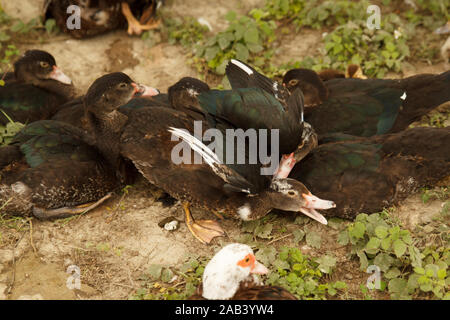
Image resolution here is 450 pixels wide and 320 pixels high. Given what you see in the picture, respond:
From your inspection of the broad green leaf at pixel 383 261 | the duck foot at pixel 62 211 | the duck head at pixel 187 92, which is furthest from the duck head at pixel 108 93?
the broad green leaf at pixel 383 261

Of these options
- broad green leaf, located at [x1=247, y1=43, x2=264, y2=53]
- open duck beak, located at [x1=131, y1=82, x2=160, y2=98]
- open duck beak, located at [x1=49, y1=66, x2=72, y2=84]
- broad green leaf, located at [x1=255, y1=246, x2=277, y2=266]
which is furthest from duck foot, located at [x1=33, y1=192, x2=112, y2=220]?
broad green leaf, located at [x1=247, y1=43, x2=264, y2=53]

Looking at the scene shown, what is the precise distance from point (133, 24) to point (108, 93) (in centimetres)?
211

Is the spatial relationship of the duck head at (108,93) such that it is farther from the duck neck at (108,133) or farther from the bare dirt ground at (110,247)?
the bare dirt ground at (110,247)

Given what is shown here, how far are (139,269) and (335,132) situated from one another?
94.3 inches

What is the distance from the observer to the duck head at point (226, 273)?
3.80m

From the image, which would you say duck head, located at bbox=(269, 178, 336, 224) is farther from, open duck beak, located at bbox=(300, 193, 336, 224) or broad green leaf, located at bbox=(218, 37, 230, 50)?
broad green leaf, located at bbox=(218, 37, 230, 50)

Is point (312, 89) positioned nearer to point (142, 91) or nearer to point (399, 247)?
point (142, 91)

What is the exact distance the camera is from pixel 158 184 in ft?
16.3

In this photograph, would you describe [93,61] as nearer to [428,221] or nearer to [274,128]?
[274,128]

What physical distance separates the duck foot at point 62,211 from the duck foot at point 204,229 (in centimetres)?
92

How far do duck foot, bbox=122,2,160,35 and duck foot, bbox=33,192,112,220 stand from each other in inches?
109

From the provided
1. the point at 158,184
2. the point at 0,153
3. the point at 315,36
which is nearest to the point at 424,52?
the point at 315,36

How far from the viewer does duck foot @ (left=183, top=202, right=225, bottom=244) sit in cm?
481
